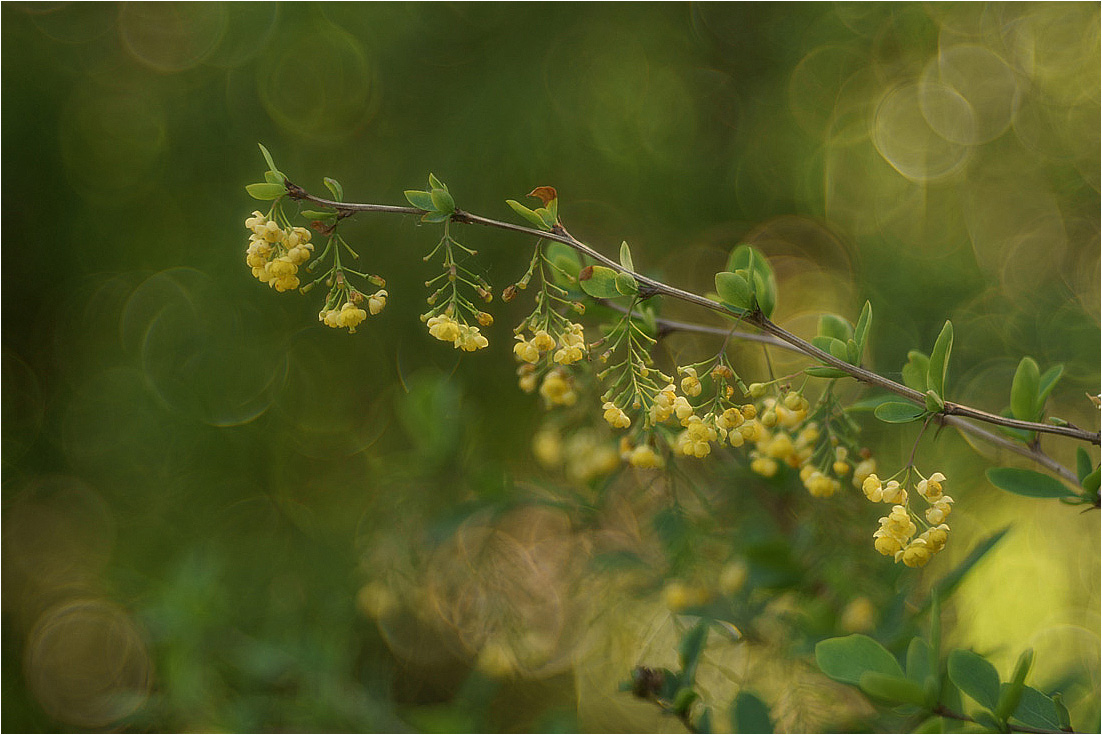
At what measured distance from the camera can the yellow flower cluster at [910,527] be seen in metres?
0.41

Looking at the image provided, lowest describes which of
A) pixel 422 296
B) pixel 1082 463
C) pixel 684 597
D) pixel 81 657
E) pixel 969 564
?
pixel 81 657

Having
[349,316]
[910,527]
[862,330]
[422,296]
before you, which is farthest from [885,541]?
[422,296]

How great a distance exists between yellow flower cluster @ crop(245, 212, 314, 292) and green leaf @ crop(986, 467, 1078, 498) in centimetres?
42

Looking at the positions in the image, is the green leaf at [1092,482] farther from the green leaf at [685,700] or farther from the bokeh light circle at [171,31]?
the bokeh light circle at [171,31]

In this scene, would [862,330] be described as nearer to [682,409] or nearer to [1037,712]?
[682,409]

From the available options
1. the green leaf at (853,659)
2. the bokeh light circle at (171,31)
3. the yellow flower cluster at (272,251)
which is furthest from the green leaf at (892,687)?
the bokeh light circle at (171,31)

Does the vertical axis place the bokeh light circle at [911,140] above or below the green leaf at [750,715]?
above

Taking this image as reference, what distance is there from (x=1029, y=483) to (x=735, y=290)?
0.21 m

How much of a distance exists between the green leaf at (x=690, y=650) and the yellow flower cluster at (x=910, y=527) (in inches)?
7.2

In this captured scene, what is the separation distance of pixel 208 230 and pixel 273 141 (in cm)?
25

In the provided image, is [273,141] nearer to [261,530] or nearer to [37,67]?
[37,67]

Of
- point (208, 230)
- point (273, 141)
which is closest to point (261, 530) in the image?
point (208, 230)

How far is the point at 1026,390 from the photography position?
397 mm

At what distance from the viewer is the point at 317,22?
158cm
